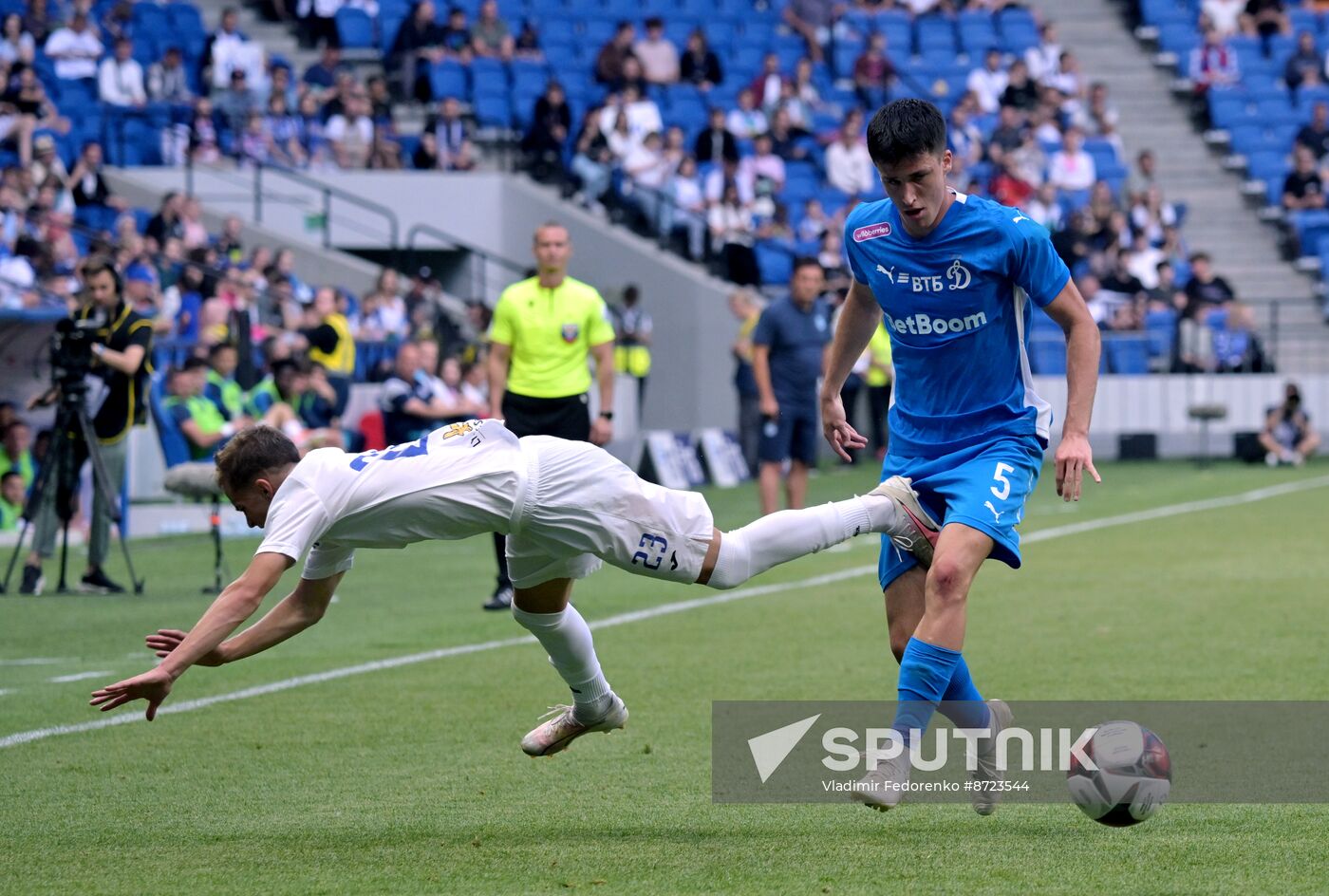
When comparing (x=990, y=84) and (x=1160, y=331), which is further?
(x=990, y=84)

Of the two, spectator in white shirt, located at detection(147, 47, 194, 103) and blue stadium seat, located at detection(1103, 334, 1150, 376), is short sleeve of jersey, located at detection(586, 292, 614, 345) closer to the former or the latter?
spectator in white shirt, located at detection(147, 47, 194, 103)

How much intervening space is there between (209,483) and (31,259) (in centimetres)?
826

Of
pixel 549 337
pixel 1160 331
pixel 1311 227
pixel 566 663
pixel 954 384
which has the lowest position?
pixel 1160 331

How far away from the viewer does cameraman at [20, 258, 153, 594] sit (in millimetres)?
12523

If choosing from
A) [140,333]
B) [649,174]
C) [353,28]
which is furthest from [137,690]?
[353,28]

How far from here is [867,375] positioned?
25.7 m

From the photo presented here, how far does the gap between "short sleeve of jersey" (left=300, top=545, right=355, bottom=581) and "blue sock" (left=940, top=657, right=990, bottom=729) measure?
1938mm

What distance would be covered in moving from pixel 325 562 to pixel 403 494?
17.1 inches

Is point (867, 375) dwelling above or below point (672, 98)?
below

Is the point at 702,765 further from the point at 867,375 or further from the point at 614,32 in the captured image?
the point at 614,32

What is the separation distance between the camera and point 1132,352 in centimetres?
Result: 2828

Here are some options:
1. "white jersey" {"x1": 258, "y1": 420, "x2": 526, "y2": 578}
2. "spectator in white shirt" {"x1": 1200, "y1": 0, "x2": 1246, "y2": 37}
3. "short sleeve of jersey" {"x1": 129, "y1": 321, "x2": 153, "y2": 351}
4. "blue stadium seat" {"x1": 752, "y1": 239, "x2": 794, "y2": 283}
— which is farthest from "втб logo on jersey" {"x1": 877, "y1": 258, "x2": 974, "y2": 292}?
"spectator in white shirt" {"x1": 1200, "y1": 0, "x2": 1246, "y2": 37}

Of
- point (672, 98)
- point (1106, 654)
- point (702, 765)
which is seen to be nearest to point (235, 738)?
point (702, 765)

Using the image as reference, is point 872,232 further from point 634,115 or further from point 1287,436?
point 634,115
